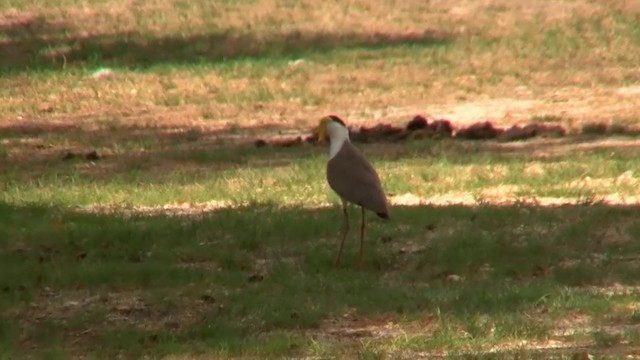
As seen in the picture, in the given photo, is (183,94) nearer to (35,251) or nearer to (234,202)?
(234,202)

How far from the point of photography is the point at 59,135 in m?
19.6

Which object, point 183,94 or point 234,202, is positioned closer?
point 234,202

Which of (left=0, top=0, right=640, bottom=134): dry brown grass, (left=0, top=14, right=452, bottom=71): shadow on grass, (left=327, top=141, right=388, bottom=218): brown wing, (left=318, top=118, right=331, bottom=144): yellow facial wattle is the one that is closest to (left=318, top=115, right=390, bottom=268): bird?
(left=327, top=141, right=388, bottom=218): brown wing

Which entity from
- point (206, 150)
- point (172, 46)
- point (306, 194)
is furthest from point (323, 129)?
point (172, 46)

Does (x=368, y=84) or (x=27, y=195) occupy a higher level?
(x=27, y=195)

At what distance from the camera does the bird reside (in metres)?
10.5

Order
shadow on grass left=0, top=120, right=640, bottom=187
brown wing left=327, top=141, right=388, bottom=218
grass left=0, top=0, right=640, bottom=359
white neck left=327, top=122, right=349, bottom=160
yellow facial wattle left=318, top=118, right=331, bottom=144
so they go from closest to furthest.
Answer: grass left=0, top=0, right=640, bottom=359, brown wing left=327, top=141, right=388, bottom=218, white neck left=327, top=122, right=349, bottom=160, yellow facial wattle left=318, top=118, right=331, bottom=144, shadow on grass left=0, top=120, right=640, bottom=187

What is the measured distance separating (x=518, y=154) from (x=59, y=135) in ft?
20.3

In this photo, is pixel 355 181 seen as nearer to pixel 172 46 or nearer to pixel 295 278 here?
pixel 295 278

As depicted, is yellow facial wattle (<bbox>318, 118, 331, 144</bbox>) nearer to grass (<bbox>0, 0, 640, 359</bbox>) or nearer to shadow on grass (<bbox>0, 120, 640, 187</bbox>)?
grass (<bbox>0, 0, 640, 359</bbox>)

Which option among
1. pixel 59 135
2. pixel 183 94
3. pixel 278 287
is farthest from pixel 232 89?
pixel 278 287

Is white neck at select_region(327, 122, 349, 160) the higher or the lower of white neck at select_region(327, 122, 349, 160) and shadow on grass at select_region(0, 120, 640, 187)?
the higher

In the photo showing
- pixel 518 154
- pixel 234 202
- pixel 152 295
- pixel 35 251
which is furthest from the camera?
pixel 518 154

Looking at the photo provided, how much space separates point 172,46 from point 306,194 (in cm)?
1440
